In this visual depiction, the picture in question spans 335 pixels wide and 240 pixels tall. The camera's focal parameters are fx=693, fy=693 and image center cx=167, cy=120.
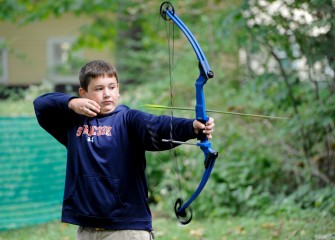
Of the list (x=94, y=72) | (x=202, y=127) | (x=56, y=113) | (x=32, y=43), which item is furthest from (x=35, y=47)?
(x=202, y=127)

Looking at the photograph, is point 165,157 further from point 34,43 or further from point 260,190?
point 34,43

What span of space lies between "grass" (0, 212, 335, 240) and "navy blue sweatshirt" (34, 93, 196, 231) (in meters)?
2.51

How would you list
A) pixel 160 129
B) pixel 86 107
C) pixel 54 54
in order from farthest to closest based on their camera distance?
pixel 54 54 → pixel 86 107 → pixel 160 129

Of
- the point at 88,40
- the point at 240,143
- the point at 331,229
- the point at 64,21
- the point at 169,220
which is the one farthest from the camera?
the point at 64,21

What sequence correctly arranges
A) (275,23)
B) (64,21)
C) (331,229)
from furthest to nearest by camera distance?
(64,21) → (275,23) → (331,229)

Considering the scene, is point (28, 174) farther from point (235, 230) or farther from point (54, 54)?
point (54, 54)

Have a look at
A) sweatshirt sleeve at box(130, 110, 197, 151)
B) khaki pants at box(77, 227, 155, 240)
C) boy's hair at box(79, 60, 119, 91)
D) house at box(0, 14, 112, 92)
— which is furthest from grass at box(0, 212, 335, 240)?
house at box(0, 14, 112, 92)

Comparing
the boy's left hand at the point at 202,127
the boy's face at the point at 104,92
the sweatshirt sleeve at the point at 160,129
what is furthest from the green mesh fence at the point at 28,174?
the boy's left hand at the point at 202,127

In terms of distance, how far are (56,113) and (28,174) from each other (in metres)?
3.37

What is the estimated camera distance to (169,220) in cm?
738

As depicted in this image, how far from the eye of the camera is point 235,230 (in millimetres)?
6402

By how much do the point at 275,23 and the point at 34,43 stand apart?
15922 millimetres

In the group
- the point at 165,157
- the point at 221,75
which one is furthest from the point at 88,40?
the point at 165,157

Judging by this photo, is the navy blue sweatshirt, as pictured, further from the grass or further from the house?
the house
